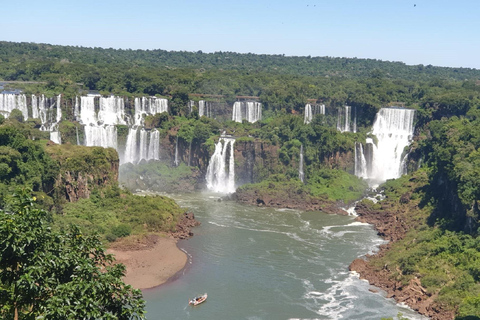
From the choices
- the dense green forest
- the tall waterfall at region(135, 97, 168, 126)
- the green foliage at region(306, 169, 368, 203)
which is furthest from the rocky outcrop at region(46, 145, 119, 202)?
the tall waterfall at region(135, 97, 168, 126)

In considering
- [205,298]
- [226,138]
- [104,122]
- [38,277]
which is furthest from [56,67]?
[38,277]

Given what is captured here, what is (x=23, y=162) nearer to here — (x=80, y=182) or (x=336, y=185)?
(x=80, y=182)

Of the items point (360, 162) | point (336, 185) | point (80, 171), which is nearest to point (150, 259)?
point (80, 171)

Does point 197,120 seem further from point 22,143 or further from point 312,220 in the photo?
point 22,143

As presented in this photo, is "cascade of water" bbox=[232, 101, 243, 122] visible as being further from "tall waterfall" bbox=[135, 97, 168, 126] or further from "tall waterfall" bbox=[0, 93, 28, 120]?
"tall waterfall" bbox=[0, 93, 28, 120]

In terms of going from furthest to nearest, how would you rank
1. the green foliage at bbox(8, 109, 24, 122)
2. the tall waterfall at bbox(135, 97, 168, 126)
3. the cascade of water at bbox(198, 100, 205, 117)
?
the cascade of water at bbox(198, 100, 205, 117) → the tall waterfall at bbox(135, 97, 168, 126) → the green foliage at bbox(8, 109, 24, 122)

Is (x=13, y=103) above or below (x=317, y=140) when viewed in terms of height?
above
